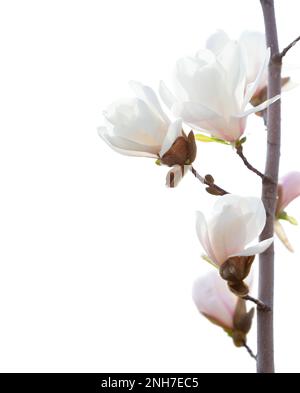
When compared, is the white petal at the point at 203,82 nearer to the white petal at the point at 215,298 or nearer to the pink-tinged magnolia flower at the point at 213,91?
the pink-tinged magnolia flower at the point at 213,91

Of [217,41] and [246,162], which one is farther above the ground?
[217,41]

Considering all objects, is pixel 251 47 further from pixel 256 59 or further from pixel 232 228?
pixel 232 228

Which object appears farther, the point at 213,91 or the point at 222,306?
the point at 222,306

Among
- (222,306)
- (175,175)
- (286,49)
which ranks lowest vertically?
(222,306)

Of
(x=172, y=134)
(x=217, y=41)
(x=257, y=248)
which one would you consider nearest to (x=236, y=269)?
(x=257, y=248)
